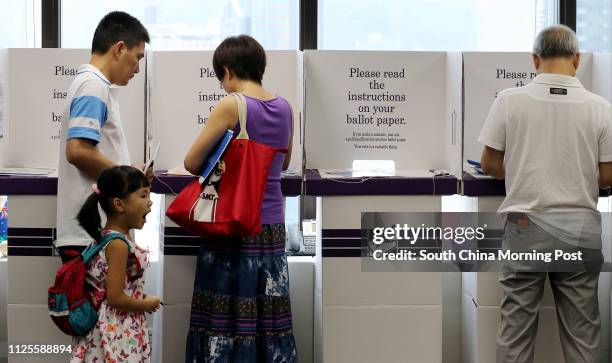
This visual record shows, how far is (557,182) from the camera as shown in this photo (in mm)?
3779

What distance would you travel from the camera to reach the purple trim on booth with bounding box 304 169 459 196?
4027 millimetres

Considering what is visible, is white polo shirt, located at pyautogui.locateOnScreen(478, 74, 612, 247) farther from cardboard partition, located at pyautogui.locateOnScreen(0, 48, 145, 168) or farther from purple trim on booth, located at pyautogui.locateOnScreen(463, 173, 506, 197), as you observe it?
cardboard partition, located at pyautogui.locateOnScreen(0, 48, 145, 168)

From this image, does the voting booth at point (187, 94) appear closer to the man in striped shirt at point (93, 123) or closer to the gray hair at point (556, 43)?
the man in striped shirt at point (93, 123)

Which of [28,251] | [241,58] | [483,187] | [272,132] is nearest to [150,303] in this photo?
[272,132]

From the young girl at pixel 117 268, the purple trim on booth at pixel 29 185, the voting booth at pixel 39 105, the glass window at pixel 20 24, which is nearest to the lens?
the young girl at pixel 117 268

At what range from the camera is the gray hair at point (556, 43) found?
12.5 ft

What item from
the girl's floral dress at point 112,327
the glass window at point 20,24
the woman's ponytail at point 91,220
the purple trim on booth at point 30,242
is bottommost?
the girl's floral dress at point 112,327

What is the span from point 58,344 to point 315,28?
84.5 inches

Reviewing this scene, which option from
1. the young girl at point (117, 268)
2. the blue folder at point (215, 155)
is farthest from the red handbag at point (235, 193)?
the young girl at point (117, 268)

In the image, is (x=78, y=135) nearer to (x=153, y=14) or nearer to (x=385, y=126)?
(x=385, y=126)

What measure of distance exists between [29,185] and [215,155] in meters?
1.06

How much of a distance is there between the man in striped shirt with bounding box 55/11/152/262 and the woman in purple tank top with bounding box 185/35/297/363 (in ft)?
0.97

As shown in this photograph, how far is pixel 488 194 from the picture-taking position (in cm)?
403

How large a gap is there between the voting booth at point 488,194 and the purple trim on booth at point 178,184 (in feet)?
2.39
